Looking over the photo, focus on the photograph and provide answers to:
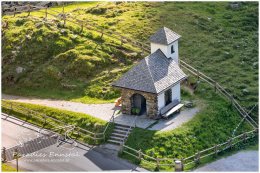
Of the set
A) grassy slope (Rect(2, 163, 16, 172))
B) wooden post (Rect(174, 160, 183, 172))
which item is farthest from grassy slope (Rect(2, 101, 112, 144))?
wooden post (Rect(174, 160, 183, 172))

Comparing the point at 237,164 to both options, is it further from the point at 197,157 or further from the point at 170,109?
the point at 170,109

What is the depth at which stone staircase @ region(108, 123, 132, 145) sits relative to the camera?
2377 inches

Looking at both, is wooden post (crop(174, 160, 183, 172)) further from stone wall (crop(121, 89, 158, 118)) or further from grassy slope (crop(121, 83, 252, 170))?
stone wall (crop(121, 89, 158, 118))

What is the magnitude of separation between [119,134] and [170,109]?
5241 mm

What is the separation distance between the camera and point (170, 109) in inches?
2480

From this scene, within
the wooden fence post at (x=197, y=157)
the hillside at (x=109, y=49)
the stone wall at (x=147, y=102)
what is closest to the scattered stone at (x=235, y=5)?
the hillside at (x=109, y=49)

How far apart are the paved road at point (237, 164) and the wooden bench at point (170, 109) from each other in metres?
6.39

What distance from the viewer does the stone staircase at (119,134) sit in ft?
198

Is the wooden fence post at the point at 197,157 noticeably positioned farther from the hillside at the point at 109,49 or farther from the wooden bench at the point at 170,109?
the hillside at the point at 109,49

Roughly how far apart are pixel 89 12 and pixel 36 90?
15.0 m

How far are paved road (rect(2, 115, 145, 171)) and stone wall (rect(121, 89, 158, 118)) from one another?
5.03m

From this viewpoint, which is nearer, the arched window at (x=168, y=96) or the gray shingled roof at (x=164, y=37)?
the arched window at (x=168, y=96)

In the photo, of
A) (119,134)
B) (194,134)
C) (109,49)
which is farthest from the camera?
(109,49)

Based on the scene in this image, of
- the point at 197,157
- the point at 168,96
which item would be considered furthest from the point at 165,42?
the point at 197,157
